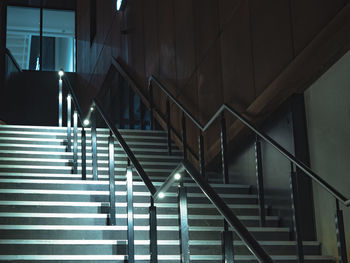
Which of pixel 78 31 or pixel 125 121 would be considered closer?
pixel 125 121

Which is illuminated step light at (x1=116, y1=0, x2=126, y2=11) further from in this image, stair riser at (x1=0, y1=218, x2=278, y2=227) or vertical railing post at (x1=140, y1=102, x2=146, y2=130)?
stair riser at (x1=0, y1=218, x2=278, y2=227)

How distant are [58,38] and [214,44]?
14436mm

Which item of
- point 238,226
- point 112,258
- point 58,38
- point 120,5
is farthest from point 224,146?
point 58,38

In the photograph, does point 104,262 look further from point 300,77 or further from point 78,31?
point 78,31

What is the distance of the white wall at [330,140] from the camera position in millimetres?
5852

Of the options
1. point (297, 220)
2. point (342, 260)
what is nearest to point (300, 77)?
point (297, 220)

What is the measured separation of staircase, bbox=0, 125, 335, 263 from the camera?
546cm

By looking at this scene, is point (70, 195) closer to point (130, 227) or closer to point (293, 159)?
point (130, 227)

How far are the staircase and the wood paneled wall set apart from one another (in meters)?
1.33

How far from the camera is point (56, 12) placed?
866 inches

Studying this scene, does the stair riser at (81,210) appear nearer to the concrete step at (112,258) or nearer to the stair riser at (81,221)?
the stair riser at (81,221)

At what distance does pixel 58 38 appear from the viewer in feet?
72.6

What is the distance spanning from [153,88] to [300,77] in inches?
216

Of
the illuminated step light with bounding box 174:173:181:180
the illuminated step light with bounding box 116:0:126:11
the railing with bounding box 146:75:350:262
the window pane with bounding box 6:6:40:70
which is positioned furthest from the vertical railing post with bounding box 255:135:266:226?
the window pane with bounding box 6:6:40:70
